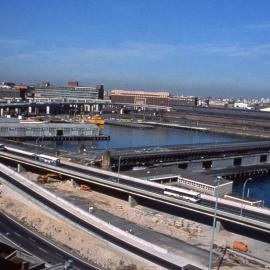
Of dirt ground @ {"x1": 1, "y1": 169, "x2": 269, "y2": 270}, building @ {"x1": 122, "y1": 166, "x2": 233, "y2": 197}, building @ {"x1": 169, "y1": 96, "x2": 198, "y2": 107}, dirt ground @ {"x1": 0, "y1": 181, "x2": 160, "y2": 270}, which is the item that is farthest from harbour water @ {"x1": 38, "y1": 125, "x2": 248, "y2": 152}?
building @ {"x1": 169, "y1": 96, "x2": 198, "y2": 107}

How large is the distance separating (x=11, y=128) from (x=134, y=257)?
3815 cm

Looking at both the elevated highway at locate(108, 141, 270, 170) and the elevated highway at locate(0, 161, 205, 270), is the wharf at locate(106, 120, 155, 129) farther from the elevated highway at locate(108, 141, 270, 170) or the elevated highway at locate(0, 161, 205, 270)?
the elevated highway at locate(0, 161, 205, 270)

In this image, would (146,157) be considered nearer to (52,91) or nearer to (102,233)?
(102,233)

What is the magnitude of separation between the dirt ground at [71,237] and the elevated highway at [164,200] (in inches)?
164

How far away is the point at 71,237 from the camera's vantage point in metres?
16.7

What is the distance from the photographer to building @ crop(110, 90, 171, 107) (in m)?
118

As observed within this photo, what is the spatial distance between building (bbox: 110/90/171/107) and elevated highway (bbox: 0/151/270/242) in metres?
90.5

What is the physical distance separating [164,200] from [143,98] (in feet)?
331

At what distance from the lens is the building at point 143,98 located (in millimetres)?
118000

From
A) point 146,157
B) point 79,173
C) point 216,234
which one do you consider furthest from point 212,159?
point 216,234

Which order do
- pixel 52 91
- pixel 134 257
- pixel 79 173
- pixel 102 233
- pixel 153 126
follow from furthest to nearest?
pixel 52 91
pixel 153 126
pixel 79 173
pixel 102 233
pixel 134 257

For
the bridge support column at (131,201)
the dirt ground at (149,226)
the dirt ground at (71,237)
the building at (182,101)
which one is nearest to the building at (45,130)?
the dirt ground at (149,226)

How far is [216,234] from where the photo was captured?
18.6 m

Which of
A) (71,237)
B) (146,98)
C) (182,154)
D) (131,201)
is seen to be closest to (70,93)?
(146,98)
